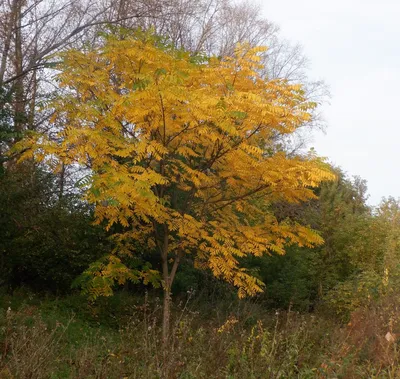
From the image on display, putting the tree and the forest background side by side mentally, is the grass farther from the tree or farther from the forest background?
the tree

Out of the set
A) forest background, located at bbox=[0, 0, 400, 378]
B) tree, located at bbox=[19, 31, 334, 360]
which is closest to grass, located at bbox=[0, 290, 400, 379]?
forest background, located at bbox=[0, 0, 400, 378]

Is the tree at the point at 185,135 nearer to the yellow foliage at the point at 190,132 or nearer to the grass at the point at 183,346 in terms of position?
the yellow foliage at the point at 190,132

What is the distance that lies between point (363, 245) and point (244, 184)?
9170 millimetres

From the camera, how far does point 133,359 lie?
16.5ft

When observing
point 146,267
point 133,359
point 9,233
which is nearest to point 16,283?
point 9,233

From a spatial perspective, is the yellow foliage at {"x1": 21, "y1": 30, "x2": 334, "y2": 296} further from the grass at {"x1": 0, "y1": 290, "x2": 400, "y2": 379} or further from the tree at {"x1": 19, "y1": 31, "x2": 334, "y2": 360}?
the grass at {"x1": 0, "y1": 290, "x2": 400, "y2": 379}

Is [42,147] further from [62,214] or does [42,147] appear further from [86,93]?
[62,214]

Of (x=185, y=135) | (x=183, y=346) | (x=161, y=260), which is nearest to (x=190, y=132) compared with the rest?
(x=185, y=135)

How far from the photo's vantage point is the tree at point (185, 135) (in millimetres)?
8102

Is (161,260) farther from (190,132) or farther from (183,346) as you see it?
(183,346)

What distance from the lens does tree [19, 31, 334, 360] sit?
8102 mm

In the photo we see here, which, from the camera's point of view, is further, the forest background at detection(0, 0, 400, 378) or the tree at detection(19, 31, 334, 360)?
the tree at detection(19, 31, 334, 360)

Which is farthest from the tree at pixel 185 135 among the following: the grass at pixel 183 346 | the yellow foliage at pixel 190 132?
the grass at pixel 183 346

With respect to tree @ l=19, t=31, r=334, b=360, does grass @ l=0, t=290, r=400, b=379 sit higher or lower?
lower
